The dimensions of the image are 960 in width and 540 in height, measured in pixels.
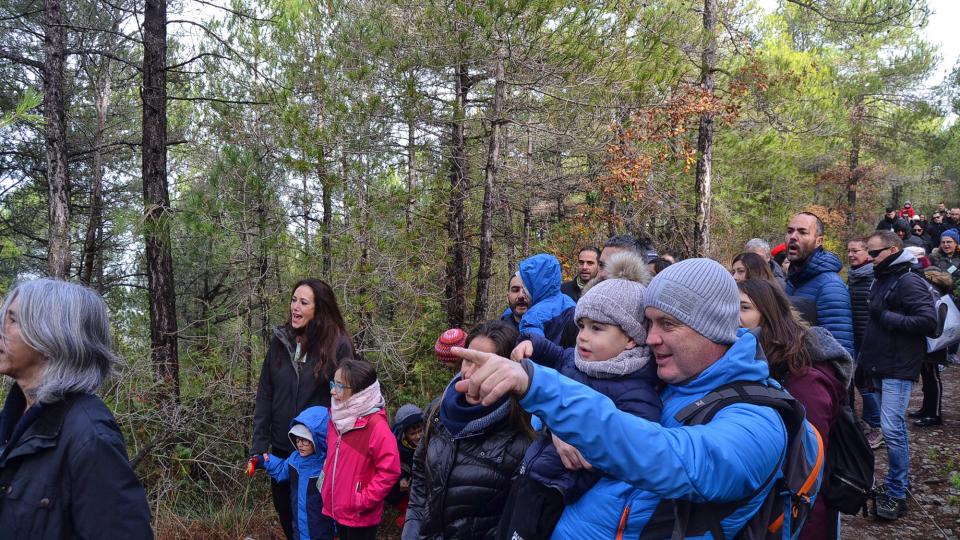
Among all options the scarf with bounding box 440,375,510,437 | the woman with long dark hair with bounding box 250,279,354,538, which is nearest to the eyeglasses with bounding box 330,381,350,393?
the woman with long dark hair with bounding box 250,279,354,538

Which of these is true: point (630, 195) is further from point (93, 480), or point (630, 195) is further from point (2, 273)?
point (2, 273)

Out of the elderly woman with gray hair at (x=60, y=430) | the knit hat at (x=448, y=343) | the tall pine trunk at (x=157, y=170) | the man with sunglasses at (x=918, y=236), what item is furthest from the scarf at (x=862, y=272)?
the man with sunglasses at (x=918, y=236)

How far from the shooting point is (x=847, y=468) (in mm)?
2645

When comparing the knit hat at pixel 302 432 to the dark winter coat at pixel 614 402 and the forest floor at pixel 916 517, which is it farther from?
the dark winter coat at pixel 614 402

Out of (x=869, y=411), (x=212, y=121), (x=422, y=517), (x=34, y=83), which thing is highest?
(x=34, y=83)

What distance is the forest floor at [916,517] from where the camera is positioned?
4.34 metres

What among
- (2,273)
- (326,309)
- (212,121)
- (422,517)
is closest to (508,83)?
(212,121)

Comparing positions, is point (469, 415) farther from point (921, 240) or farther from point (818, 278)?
point (921, 240)

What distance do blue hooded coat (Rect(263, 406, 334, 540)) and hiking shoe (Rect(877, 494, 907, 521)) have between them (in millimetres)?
4196

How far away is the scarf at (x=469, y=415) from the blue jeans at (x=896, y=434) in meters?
3.74

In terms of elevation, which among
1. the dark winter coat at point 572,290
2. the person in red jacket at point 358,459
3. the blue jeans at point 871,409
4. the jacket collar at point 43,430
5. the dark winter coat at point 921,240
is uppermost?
the dark winter coat at point 921,240

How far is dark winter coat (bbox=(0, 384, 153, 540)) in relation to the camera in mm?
1690

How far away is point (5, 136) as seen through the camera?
10117mm

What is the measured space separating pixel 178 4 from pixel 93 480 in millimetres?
11130
